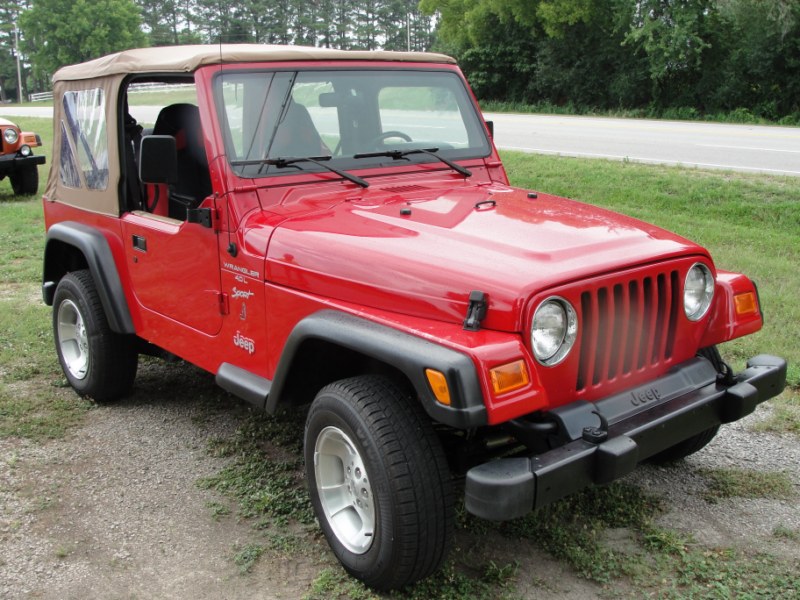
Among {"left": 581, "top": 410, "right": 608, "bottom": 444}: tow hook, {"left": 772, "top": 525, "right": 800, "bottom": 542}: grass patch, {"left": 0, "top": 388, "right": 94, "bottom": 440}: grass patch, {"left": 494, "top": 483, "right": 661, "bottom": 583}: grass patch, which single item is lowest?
{"left": 0, "top": 388, "right": 94, "bottom": 440}: grass patch

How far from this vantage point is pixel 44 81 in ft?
222

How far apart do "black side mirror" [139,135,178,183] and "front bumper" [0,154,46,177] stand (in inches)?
380

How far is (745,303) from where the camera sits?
3.45 m

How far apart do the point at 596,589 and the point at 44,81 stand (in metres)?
73.9

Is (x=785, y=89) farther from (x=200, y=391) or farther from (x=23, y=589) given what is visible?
(x=23, y=589)

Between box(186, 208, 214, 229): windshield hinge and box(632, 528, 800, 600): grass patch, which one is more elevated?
box(186, 208, 214, 229): windshield hinge

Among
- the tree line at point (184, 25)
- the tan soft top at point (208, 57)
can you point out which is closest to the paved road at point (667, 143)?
the tree line at point (184, 25)

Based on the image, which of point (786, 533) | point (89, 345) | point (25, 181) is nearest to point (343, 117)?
point (89, 345)

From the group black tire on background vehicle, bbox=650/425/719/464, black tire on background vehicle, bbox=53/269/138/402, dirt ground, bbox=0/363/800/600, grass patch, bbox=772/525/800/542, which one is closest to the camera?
dirt ground, bbox=0/363/800/600

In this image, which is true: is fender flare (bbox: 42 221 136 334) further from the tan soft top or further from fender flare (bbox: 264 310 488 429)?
fender flare (bbox: 264 310 488 429)

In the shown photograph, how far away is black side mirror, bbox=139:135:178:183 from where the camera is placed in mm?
3562

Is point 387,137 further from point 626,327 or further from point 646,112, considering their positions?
point 646,112

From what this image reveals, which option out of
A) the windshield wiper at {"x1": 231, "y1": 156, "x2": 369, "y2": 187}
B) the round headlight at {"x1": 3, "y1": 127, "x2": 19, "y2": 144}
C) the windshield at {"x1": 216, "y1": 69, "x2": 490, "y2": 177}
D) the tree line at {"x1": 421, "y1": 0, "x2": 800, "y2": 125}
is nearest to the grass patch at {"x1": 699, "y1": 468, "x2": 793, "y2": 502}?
the windshield at {"x1": 216, "y1": 69, "x2": 490, "y2": 177}

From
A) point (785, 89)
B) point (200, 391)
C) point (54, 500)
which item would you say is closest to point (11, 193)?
point (200, 391)
